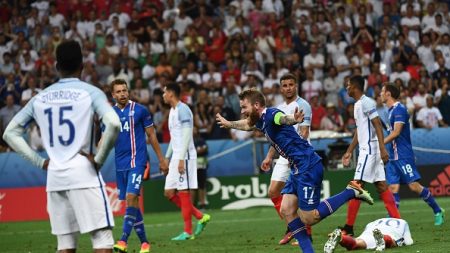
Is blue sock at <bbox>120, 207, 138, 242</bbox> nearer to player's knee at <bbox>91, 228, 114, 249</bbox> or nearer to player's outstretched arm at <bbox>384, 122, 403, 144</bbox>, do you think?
player's outstretched arm at <bbox>384, 122, 403, 144</bbox>

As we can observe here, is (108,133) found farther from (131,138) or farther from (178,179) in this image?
(178,179)

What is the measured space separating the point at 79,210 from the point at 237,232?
902cm

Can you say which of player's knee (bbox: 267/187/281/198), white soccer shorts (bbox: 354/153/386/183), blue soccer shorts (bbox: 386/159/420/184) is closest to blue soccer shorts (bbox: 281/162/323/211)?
player's knee (bbox: 267/187/281/198)

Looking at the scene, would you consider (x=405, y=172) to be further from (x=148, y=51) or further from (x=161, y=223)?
(x=148, y=51)

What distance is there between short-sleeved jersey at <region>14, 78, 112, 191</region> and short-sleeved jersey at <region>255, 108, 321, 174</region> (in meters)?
3.27

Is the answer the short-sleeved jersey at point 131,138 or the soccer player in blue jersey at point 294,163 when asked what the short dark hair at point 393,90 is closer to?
the short-sleeved jersey at point 131,138

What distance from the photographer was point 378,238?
1281 cm

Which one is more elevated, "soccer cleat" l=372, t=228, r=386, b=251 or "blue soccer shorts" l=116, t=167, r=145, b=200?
"blue soccer shorts" l=116, t=167, r=145, b=200

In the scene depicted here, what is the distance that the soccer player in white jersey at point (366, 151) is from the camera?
1531cm

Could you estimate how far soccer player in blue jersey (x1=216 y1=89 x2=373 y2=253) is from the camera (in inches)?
456

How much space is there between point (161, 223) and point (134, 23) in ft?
34.1

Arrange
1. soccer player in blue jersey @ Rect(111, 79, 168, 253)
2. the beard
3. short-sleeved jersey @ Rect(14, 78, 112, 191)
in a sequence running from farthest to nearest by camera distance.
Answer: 1. soccer player in blue jersey @ Rect(111, 79, 168, 253)
2. the beard
3. short-sleeved jersey @ Rect(14, 78, 112, 191)

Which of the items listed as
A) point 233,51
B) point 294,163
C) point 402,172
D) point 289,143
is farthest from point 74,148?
point 233,51

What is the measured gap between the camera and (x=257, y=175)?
2403 cm
